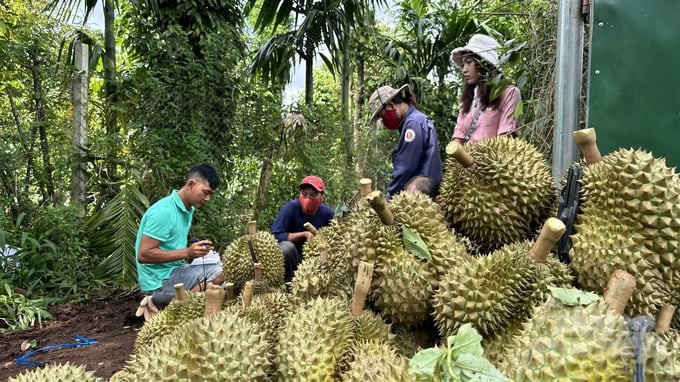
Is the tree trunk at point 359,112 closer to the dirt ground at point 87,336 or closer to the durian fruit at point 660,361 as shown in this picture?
the dirt ground at point 87,336

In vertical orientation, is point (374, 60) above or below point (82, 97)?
above

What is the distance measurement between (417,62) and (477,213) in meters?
7.53

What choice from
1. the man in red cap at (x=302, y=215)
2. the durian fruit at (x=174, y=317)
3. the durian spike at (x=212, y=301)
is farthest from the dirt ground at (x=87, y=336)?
the durian spike at (x=212, y=301)

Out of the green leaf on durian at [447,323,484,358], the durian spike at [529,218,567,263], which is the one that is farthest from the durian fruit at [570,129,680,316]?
the green leaf on durian at [447,323,484,358]

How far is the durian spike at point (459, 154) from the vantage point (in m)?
1.44

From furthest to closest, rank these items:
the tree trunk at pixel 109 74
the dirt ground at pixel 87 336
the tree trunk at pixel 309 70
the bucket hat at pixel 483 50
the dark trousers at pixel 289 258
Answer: the tree trunk at pixel 309 70 → the tree trunk at pixel 109 74 → the dark trousers at pixel 289 258 → the dirt ground at pixel 87 336 → the bucket hat at pixel 483 50

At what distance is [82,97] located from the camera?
17.3 ft

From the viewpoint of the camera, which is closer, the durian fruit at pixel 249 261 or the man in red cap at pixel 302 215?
the durian fruit at pixel 249 261

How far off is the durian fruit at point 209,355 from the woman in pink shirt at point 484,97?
1.88 meters

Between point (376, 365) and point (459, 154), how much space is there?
2.14ft

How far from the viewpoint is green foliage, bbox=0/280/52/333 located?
4029mm

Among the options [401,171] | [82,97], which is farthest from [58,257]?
[401,171]

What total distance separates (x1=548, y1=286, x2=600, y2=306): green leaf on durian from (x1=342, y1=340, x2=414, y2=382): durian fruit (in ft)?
1.24

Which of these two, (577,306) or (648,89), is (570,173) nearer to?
(577,306)
